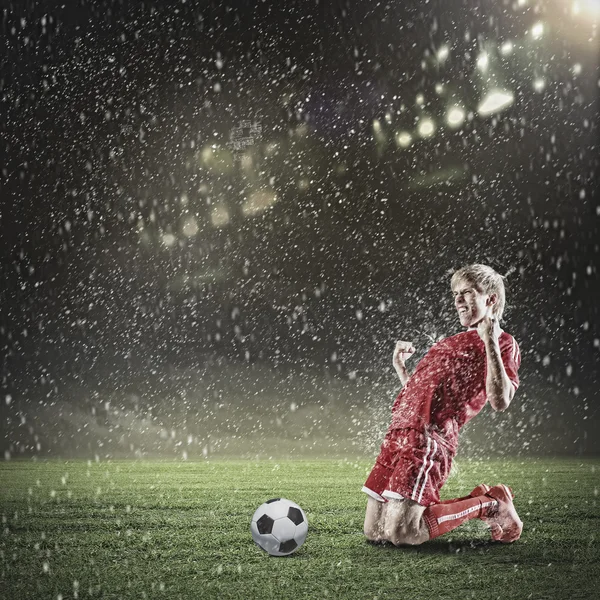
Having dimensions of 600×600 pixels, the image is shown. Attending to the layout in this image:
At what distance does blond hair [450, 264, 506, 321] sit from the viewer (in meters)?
4.61

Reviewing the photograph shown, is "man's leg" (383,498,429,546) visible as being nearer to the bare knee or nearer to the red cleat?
the bare knee

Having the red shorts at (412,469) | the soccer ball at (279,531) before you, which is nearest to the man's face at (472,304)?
the red shorts at (412,469)

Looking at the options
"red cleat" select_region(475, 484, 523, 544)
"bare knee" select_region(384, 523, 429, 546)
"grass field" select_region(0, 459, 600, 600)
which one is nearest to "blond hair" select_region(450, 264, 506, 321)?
"red cleat" select_region(475, 484, 523, 544)

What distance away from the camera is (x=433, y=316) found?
5.86m

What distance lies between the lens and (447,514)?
174 inches

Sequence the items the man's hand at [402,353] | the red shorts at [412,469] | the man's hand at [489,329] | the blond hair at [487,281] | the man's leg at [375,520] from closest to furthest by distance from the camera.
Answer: the man's hand at [489,329]
the red shorts at [412,469]
the blond hair at [487,281]
the man's leg at [375,520]
the man's hand at [402,353]

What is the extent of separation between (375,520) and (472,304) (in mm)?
1911

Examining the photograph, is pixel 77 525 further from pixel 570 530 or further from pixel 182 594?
pixel 570 530

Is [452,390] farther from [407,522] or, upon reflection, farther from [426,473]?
[407,522]

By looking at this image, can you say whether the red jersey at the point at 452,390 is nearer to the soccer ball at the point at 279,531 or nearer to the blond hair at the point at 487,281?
the blond hair at the point at 487,281

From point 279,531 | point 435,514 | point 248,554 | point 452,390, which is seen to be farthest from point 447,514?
point 248,554

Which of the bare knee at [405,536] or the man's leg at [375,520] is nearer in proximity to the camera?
the bare knee at [405,536]

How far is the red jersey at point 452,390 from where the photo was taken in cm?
455

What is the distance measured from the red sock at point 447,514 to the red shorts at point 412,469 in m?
0.07
